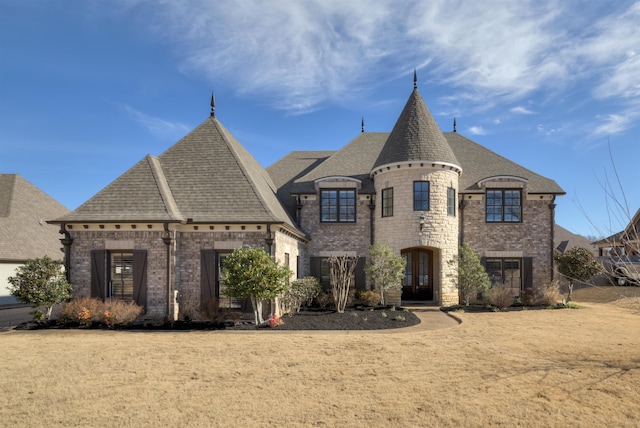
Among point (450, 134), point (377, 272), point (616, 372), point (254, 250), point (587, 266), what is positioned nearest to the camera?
point (616, 372)

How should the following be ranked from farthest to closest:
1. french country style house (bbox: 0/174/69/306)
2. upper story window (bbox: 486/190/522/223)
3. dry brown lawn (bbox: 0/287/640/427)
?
french country style house (bbox: 0/174/69/306)
upper story window (bbox: 486/190/522/223)
dry brown lawn (bbox: 0/287/640/427)

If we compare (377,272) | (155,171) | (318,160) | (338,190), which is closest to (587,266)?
(377,272)

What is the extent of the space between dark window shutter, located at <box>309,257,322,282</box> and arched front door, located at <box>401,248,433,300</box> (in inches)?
163

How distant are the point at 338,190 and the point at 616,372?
13272 millimetres

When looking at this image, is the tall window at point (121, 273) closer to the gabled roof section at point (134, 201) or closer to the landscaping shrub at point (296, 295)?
the gabled roof section at point (134, 201)

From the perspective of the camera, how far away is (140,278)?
42.2 feet

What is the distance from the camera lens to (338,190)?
19.0 m

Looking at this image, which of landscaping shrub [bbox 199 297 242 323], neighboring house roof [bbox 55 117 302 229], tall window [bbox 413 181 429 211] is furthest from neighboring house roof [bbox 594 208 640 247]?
landscaping shrub [bbox 199 297 242 323]

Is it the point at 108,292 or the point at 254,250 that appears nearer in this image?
the point at 254,250

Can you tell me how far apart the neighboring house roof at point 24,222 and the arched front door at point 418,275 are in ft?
67.0

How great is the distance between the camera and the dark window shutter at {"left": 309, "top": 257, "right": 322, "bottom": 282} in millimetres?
18500

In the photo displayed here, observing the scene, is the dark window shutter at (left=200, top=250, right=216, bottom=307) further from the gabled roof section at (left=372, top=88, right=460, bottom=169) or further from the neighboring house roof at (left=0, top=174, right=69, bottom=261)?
the neighboring house roof at (left=0, top=174, right=69, bottom=261)

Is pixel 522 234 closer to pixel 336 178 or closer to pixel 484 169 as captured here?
pixel 484 169

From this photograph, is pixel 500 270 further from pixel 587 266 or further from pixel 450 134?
pixel 450 134
